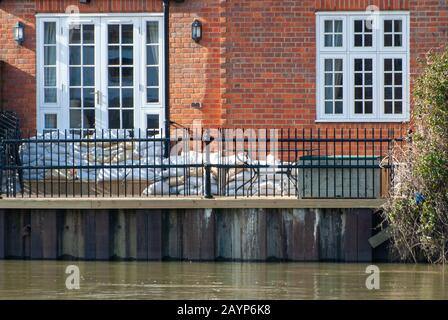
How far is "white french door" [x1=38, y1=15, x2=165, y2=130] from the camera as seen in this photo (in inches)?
987

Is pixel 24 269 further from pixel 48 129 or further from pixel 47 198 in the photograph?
pixel 48 129

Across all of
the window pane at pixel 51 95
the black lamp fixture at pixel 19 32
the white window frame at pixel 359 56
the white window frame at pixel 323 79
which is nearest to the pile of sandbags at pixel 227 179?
the white window frame at pixel 323 79

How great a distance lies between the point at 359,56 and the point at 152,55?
3.66m

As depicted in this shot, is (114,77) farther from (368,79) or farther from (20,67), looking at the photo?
(368,79)

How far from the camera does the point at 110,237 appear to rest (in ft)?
65.8

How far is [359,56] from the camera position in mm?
24547

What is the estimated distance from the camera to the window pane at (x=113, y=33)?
25.1 m

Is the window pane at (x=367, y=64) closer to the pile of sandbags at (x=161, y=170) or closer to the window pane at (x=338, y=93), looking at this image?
the window pane at (x=338, y=93)

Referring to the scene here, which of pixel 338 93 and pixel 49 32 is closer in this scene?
pixel 338 93

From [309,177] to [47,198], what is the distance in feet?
12.5

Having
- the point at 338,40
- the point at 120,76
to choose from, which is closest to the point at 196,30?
the point at 120,76

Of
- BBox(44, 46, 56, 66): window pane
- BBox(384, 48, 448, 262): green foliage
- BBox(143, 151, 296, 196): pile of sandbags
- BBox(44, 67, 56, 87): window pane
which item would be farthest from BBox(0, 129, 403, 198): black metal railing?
BBox(44, 46, 56, 66): window pane

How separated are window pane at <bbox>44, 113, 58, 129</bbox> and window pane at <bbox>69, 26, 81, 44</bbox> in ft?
4.47

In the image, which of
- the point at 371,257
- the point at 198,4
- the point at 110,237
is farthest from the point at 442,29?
the point at 110,237
